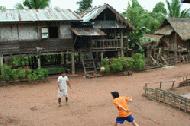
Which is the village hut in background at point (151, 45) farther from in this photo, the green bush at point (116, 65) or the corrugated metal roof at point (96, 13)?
the green bush at point (116, 65)

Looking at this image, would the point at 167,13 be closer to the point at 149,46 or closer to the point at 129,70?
the point at 149,46

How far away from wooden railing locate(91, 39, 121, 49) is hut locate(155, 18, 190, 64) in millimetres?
6494

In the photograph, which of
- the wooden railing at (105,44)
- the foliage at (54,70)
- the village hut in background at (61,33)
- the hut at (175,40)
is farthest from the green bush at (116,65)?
the hut at (175,40)

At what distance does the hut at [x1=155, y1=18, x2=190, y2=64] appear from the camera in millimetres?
35269

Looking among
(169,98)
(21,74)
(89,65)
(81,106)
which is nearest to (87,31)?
(89,65)

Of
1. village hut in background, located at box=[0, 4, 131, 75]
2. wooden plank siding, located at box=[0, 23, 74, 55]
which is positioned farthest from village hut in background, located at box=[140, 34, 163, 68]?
wooden plank siding, located at box=[0, 23, 74, 55]

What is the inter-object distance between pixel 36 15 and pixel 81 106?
12465mm

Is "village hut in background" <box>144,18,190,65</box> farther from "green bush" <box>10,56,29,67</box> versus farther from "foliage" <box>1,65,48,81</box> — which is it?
"foliage" <box>1,65,48,81</box>

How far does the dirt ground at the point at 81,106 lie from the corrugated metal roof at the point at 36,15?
16.1 ft

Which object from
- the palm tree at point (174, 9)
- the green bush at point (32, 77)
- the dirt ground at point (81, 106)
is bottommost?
the dirt ground at point (81, 106)

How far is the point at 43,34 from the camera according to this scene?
28500 millimetres

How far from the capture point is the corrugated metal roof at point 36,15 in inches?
1059

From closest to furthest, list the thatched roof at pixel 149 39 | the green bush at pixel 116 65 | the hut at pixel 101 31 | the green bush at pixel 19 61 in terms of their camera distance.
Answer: the green bush at pixel 116 65 < the green bush at pixel 19 61 < the hut at pixel 101 31 < the thatched roof at pixel 149 39

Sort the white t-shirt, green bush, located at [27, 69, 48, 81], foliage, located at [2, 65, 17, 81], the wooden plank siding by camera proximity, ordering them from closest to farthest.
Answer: the white t-shirt
foliage, located at [2, 65, 17, 81]
green bush, located at [27, 69, 48, 81]
the wooden plank siding
